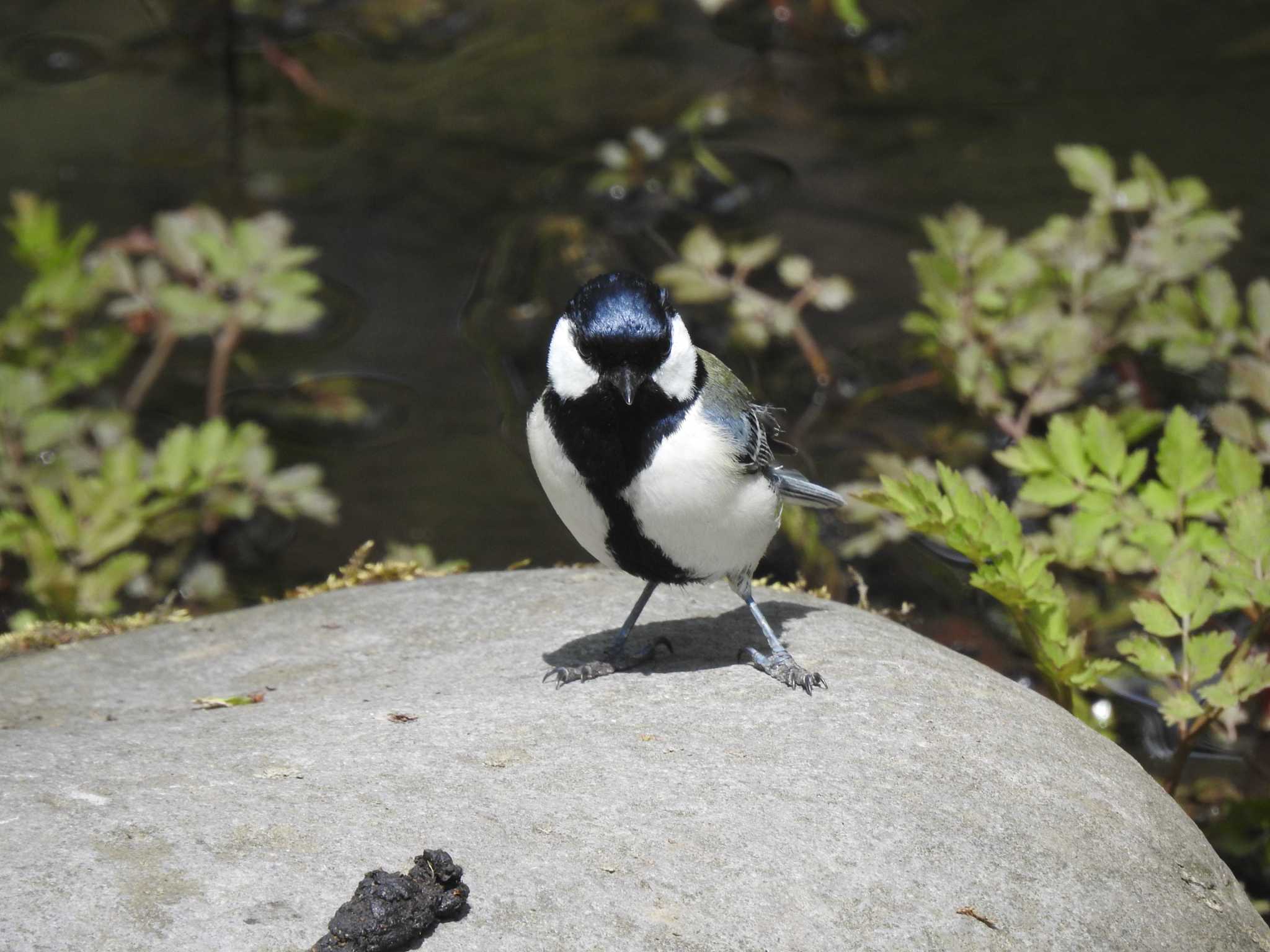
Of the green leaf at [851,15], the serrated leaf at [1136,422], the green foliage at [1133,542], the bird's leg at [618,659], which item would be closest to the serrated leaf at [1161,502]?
the green foliage at [1133,542]

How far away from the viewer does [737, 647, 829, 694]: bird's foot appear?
9.85 ft

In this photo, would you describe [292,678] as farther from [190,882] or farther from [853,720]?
[853,720]

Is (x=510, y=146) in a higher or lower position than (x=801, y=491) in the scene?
higher

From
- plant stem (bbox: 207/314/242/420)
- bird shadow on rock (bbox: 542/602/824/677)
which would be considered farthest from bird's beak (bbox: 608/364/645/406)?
plant stem (bbox: 207/314/242/420)

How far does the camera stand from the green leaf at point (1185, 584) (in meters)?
Result: 3.11

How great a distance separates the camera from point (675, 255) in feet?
21.1

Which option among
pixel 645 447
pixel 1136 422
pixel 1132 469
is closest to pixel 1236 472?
pixel 1132 469

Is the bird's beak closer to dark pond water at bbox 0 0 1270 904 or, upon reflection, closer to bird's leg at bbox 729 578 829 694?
bird's leg at bbox 729 578 829 694

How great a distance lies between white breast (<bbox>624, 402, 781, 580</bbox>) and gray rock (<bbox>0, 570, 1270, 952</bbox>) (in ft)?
1.05

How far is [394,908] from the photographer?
6.95ft

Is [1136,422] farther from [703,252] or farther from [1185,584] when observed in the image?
[703,252]

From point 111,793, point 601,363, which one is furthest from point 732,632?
point 111,793

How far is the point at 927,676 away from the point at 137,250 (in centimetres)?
414

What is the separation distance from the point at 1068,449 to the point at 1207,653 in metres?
A: 0.74
